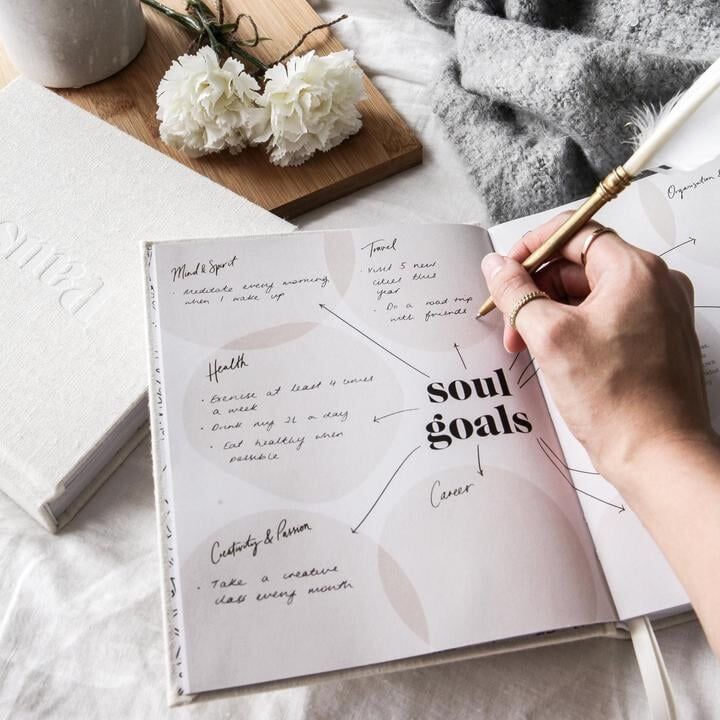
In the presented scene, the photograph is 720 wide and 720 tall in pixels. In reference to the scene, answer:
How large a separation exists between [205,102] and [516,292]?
1.04ft

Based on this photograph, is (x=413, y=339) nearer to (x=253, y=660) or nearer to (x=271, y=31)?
(x=253, y=660)

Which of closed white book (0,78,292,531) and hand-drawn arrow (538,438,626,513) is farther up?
closed white book (0,78,292,531)

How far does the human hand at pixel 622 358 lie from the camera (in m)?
0.48

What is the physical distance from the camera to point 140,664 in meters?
0.53

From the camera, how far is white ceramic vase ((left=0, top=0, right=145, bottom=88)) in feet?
2.16

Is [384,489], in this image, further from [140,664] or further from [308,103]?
[308,103]

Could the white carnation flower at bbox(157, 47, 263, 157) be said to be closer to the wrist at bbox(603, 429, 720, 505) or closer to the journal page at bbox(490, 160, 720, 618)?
the journal page at bbox(490, 160, 720, 618)

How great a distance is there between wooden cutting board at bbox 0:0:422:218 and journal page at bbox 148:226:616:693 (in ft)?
0.39

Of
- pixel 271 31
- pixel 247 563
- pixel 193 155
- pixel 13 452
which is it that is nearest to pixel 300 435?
pixel 247 563

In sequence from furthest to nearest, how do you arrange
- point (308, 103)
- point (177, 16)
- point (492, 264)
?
point (177, 16) → point (308, 103) → point (492, 264)

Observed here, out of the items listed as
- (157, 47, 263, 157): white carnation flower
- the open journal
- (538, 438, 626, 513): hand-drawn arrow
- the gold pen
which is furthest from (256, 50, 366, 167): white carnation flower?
(538, 438, 626, 513): hand-drawn arrow

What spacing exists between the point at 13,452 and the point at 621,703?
448mm

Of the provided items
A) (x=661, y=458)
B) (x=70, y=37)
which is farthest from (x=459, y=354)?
(x=70, y=37)

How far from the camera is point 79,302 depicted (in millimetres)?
608
